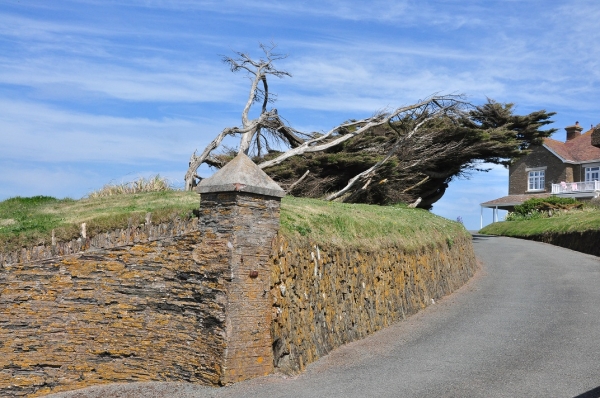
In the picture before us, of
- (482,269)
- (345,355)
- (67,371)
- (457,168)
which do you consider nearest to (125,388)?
(67,371)

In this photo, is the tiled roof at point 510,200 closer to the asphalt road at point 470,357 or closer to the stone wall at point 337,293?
the asphalt road at point 470,357

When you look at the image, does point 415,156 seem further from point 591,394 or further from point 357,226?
point 591,394

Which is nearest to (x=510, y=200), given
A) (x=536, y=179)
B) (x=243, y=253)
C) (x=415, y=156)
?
(x=536, y=179)

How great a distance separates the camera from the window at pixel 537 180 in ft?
165

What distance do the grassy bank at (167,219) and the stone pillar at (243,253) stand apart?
1.17 m

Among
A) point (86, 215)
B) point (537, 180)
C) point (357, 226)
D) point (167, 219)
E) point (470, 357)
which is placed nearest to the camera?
point (470, 357)

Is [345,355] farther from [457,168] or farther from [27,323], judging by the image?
[457,168]

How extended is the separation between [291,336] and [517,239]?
25417mm

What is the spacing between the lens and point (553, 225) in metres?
32.0

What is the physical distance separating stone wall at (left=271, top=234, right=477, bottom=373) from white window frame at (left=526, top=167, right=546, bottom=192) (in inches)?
1438

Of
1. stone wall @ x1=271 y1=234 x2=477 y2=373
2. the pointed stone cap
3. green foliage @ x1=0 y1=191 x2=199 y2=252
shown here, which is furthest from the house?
the pointed stone cap

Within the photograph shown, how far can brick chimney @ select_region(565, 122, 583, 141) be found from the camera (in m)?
53.9

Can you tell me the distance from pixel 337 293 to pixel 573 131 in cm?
4814

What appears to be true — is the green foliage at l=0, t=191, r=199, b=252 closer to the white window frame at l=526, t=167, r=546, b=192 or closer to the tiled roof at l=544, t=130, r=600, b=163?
the tiled roof at l=544, t=130, r=600, b=163
